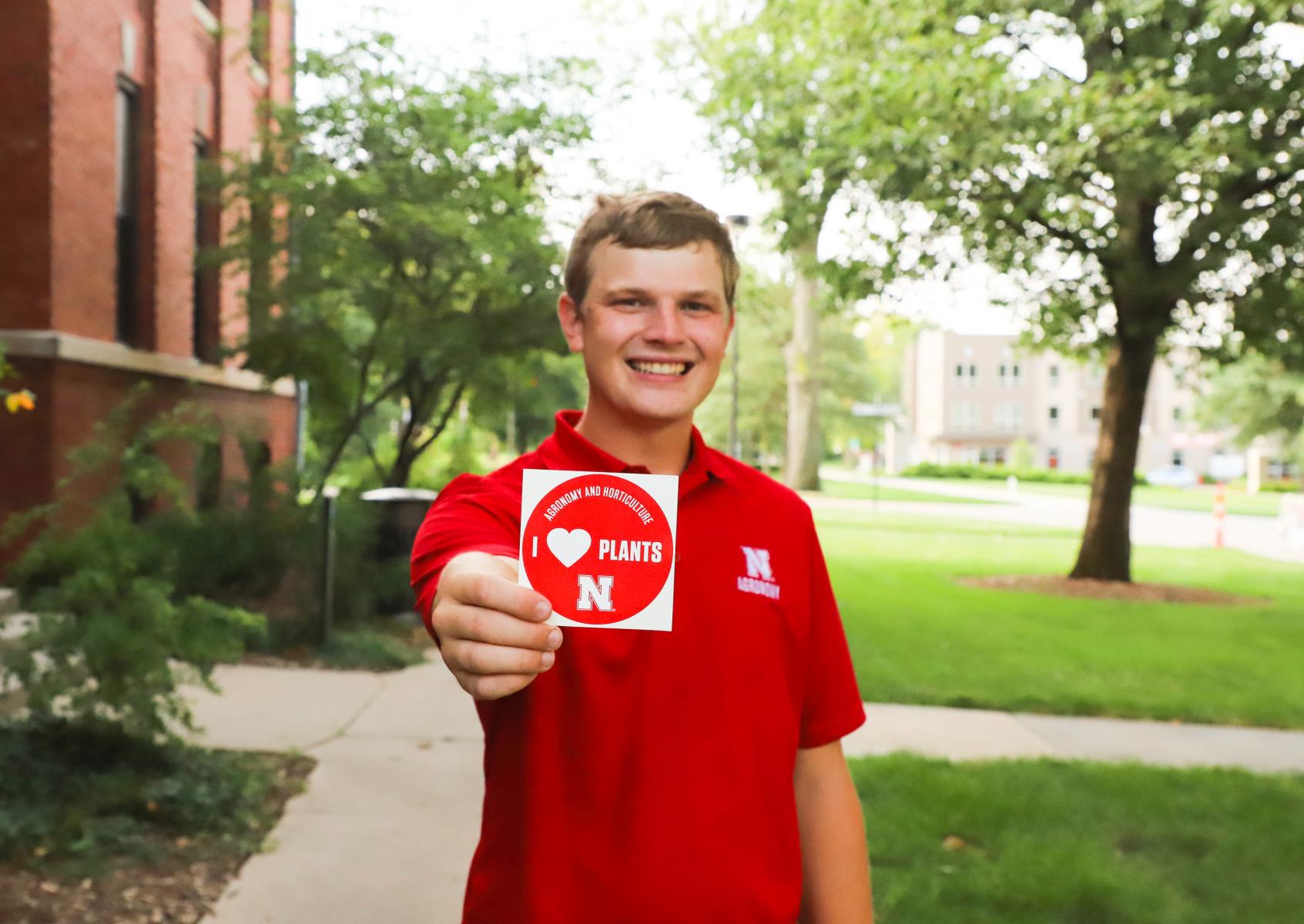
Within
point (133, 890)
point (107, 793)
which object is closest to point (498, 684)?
point (133, 890)

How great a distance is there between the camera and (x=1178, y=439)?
79438 mm

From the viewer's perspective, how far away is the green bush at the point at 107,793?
4.09 m

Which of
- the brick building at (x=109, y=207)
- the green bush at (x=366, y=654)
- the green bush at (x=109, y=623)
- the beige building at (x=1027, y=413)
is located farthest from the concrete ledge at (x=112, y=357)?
the beige building at (x=1027, y=413)

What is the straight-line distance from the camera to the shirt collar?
1.86 m

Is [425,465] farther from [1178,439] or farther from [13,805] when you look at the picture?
[1178,439]

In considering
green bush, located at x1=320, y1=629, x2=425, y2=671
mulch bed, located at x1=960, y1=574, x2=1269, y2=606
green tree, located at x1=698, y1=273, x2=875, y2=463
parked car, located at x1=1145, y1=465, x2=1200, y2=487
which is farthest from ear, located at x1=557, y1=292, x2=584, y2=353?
parked car, located at x1=1145, y1=465, x2=1200, y2=487

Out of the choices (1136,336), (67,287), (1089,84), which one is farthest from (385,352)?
(1136,336)

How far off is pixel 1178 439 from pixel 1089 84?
7556 centimetres

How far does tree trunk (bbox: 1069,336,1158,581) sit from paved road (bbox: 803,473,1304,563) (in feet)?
21.1

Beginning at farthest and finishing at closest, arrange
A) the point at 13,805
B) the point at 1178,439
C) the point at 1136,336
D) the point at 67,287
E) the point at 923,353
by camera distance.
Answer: the point at 923,353 < the point at 1178,439 < the point at 1136,336 < the point at 67,287 < the point at 13,805

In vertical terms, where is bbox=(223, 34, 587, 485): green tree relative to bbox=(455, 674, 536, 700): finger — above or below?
above

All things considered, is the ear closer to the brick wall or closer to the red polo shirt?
the red polo shirt

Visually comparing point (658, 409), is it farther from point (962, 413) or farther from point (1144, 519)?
point (962, 413)

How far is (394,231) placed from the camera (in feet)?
30.0
